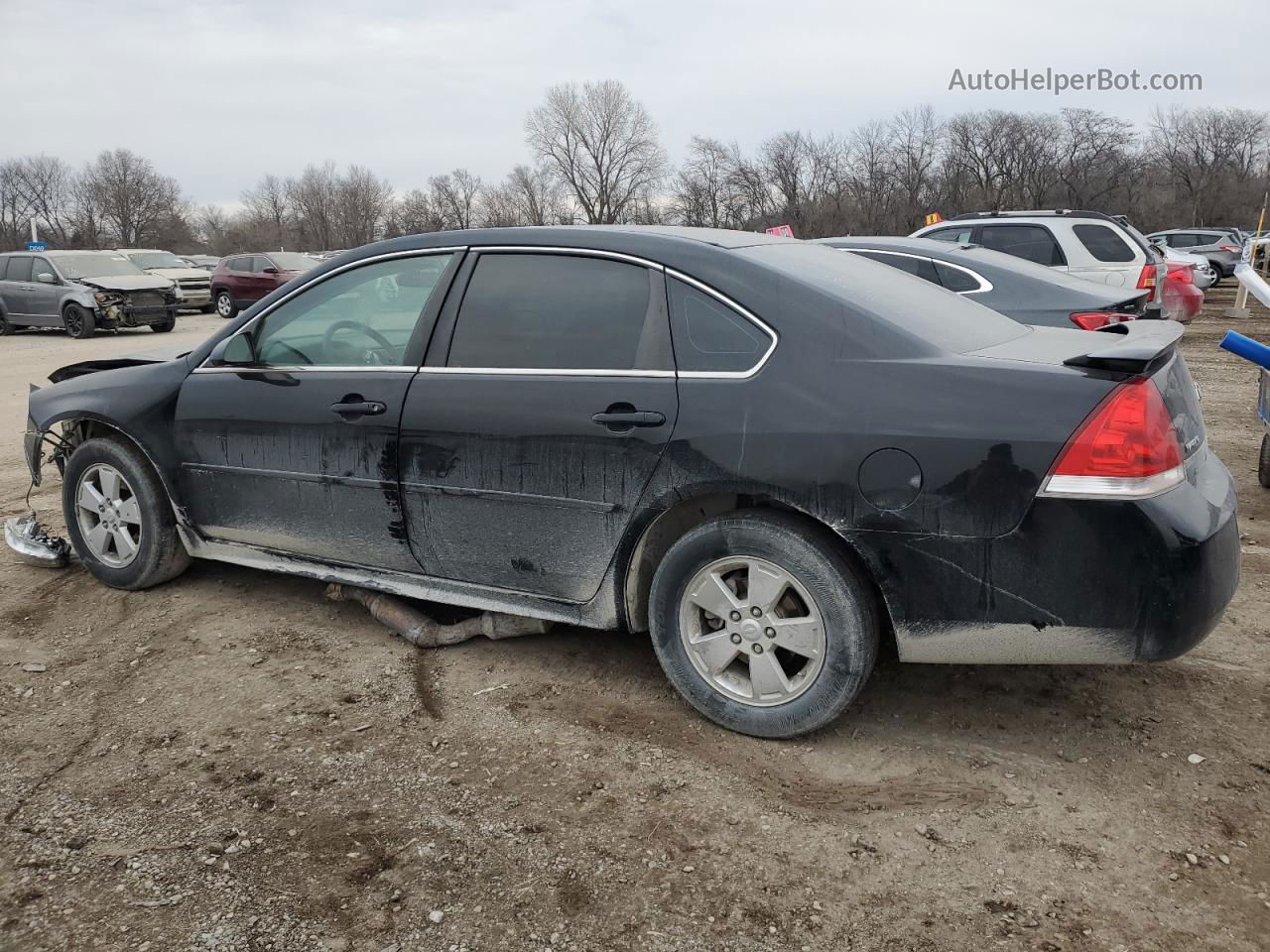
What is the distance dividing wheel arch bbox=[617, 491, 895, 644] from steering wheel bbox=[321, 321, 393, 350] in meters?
1.26

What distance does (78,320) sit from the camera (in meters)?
20.1

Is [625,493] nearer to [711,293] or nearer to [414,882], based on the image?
[711,293]

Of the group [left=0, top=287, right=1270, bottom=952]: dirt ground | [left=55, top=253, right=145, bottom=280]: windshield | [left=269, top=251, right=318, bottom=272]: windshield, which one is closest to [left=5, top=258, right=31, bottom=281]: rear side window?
[left=55, top=253, right=145, bottom=280]: windshield

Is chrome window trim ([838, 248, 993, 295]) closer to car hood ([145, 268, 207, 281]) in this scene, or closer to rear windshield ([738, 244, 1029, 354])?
rear windshield ([738, 244, 1029, 354])

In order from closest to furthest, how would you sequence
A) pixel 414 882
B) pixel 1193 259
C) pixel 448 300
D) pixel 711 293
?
pixel 414 882 → pixel 711 293 → pixel 448 300 → pixel 1193 259

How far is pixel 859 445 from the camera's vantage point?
283cm

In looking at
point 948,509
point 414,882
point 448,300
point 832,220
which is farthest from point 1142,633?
point 832,220

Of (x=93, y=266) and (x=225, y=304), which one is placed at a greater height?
(x=93, y=266)

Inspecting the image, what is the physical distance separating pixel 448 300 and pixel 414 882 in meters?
2.00

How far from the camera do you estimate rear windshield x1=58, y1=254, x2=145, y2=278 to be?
67.2ft

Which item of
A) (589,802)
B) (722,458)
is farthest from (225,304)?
(589,802)

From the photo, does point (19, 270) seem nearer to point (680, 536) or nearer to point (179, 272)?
point (179, 272)

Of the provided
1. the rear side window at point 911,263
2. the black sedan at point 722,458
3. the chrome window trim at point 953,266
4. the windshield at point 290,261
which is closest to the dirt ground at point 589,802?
the black sedan at point 722,458

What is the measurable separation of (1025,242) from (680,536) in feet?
32.2
